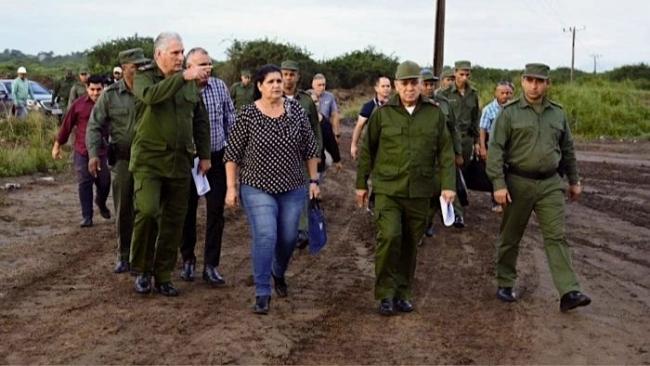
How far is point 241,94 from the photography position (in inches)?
551

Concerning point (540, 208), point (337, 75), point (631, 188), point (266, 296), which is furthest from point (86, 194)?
point (337, 75)

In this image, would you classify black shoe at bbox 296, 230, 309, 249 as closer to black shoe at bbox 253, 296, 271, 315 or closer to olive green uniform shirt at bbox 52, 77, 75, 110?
black shoe at bbox 253, 296, 271, 315

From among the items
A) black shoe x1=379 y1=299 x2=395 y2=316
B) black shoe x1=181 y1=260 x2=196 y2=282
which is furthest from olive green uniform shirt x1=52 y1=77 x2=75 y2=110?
black shoe x1=379 y1=299 x2=395 y2=316

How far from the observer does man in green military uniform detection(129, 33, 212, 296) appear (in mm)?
7887

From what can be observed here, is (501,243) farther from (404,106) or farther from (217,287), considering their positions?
(217,287)

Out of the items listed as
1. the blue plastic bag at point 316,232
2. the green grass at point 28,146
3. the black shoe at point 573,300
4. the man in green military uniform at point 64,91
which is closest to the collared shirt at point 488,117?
the blue plastic bag at point 316,232

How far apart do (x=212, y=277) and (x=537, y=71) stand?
10.9 feet

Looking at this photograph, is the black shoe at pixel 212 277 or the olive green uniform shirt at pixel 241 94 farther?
the olive green uniform shirt at pixel 241 94

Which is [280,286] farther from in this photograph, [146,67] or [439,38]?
[439,38]

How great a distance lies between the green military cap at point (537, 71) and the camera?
320 inches

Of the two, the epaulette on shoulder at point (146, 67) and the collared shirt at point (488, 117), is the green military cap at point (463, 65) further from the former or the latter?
the epaulette on shoulder at point (146, 67)

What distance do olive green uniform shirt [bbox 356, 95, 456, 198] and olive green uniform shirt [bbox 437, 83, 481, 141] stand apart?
15.7ft

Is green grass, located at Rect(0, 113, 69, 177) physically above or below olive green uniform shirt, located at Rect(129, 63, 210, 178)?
below

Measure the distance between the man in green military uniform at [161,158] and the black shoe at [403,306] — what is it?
1.86 m
